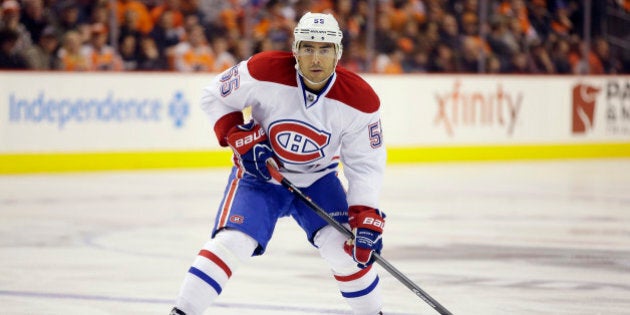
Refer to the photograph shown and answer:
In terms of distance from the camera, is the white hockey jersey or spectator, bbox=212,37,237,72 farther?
spectator, bbox=212,37,237,72

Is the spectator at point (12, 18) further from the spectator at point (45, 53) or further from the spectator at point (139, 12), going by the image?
the spectator at point (139, 12)

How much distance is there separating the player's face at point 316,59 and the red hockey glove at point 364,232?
0.47 meters

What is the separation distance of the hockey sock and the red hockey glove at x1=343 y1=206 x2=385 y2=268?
0.09m

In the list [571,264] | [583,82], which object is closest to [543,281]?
[571,264]

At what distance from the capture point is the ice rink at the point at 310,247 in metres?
5.29

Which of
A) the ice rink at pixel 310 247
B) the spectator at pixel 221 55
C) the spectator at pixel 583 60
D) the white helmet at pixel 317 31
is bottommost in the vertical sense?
the ice rink at pixel 310 247

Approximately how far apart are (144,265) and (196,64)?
21.2 ft

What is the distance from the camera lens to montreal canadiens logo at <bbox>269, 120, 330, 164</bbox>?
429 cm

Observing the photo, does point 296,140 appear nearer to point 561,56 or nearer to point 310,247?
point 310,247

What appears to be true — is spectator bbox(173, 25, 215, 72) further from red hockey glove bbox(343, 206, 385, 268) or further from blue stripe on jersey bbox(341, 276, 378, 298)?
red hockey glove bbox(343, 206, 385, 268)

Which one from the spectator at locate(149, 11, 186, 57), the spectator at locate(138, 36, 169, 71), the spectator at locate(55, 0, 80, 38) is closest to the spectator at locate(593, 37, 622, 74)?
the spectator at locate(149, 11, 186, 57)

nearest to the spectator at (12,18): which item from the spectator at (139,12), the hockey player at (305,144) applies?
the spectator at (139,12)

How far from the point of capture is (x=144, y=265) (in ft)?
20.8

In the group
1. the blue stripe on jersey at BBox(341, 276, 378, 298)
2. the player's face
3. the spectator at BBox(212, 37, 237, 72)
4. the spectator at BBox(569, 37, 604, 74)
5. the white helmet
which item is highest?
the white helmet
